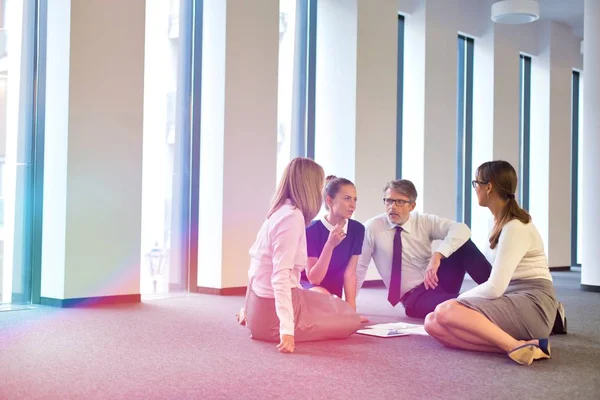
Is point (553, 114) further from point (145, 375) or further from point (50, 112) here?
point (145, 375)

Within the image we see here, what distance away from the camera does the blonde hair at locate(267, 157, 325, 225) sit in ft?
12.1

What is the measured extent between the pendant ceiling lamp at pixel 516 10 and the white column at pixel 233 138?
9.98 ft

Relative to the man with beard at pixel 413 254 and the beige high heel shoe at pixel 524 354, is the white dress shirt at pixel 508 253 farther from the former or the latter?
the man with beard at pixel 413 254

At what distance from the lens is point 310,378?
9.93ft

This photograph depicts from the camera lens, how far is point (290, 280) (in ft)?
12.2

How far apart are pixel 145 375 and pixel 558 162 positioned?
30.6 ft

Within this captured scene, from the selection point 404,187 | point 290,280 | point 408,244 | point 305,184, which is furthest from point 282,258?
point 408,244

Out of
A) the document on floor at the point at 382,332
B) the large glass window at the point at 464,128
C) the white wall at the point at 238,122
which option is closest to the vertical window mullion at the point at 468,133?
the large glass window at the point at 464,128

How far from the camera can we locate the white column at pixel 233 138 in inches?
261

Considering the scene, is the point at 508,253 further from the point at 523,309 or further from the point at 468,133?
the point at 468,133

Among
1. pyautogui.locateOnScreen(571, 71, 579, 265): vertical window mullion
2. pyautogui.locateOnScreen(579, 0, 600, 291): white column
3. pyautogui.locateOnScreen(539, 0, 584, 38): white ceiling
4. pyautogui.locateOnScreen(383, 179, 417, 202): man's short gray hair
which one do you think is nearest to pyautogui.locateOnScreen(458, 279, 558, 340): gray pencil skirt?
pyautogui.locateOnScreen(383, 179, 417, 202): man's short gray hair

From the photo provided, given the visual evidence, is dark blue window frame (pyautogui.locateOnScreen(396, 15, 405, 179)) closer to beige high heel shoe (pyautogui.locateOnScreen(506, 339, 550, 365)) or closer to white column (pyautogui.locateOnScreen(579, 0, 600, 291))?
white column (pyautogui.locateOnScreen(579, 0, 600, 291))

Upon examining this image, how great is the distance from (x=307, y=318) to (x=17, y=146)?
3127mm

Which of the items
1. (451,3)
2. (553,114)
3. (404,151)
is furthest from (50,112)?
(553,114)
